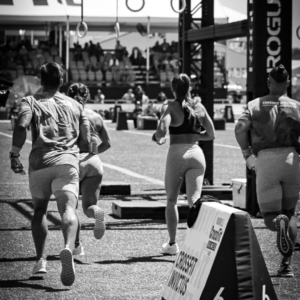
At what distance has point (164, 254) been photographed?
27.7 feet

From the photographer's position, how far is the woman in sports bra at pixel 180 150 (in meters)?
8.30

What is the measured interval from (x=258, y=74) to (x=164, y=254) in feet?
12.2

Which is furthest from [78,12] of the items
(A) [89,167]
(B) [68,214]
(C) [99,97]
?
(B) [68,214]

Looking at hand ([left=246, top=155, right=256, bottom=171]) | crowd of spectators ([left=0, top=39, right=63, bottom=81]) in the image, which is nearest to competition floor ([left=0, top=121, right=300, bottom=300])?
hand ([left=246, top=155, right=256, bottom=171])

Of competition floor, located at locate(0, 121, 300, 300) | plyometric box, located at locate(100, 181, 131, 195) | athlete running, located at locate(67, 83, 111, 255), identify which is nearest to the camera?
competition floor, located at locate(0, 121, 300, 300)

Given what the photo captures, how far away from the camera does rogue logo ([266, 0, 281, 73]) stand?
11.2 m

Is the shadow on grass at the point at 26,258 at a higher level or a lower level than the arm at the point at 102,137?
lower

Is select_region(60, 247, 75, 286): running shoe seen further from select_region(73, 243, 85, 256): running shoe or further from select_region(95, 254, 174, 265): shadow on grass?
select_region(73, 243, 85, 256): running shoe

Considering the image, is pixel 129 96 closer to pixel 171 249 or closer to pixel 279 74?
pixel 171 249

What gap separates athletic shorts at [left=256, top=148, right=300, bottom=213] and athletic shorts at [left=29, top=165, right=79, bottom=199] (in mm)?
1651

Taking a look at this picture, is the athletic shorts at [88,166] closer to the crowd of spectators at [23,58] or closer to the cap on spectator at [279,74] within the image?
the cap on spectator at [279,74]

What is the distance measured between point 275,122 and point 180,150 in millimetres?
1267

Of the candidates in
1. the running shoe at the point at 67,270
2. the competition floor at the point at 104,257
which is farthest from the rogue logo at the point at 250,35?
the running shoe at the point at 67,270

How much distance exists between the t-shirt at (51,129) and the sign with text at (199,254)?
1670 mm
